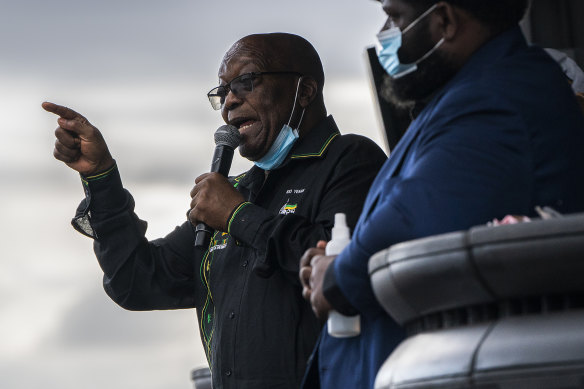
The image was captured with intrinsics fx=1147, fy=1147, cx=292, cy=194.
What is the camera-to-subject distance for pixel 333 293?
247 cm

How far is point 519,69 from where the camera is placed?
102 inches

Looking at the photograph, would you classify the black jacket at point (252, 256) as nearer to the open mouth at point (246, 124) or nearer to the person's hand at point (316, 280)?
the open mouth at point (246, 124)

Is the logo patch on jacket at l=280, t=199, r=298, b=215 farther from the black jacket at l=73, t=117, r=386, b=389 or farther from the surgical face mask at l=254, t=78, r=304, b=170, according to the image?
the surgical face mask at l=254, t=78, r=304, b=170

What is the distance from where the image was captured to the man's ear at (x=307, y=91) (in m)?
4.05

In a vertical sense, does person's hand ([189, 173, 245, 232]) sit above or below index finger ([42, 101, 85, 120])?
Answer: below

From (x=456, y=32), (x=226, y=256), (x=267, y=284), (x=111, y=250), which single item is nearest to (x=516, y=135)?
(x=456, y=32)

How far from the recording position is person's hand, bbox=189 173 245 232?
3580 mm

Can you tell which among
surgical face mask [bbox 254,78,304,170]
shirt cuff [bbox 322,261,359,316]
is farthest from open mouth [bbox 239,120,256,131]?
shirt cuff [bbox 322,261,359,316]

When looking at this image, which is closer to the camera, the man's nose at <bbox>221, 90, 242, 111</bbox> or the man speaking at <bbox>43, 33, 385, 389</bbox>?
the man speaking at <bbox>43, 33, 385, 389</bbox>

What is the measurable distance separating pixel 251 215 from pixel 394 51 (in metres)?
0.86

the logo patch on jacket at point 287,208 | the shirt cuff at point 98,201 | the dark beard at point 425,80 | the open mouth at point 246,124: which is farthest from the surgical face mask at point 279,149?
the dark beard at point 425,80

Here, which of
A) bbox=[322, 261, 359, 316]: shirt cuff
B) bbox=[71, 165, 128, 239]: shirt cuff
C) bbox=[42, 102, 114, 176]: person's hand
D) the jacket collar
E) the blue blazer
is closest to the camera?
the blue blazer

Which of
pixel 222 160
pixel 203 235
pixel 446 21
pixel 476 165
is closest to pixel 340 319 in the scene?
pixel 476 165

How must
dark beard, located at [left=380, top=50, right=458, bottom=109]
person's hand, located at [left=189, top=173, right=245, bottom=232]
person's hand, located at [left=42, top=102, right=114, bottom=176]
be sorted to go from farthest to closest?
person's hand, located at [left=42, top=102, right=114, bottom=176], person's hand, located at [left=189, top=173, right=245, bottom=232], dark beard, located at [left=380, top=50, right=458, bottom=109]
